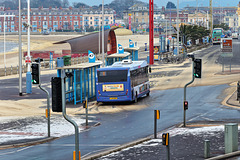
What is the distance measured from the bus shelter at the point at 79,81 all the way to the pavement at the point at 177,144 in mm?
9662

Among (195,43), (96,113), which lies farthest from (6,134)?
(195,43)

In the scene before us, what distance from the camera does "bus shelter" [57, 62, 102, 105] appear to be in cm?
3822

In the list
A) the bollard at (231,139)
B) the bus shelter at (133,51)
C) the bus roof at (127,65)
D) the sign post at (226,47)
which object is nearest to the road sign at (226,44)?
the sign post at (226,47)

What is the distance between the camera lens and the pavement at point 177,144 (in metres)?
19.9

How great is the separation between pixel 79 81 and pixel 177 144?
56.6 feet

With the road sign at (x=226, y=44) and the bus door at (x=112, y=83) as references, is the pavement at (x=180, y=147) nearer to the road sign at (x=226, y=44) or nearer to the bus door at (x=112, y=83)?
the bus door at (x=112, y=83)

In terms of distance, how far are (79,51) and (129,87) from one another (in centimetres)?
5407

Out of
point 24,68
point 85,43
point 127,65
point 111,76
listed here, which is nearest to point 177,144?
point 111,76

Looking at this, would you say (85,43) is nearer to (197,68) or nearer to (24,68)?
(24,68)

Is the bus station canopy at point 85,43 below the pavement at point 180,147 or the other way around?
the other way around

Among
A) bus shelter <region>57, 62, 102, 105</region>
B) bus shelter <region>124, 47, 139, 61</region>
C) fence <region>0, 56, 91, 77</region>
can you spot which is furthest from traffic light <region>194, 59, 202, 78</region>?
bus shelter <region>124, 47, 139, 61</region>

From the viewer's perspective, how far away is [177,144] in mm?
22344

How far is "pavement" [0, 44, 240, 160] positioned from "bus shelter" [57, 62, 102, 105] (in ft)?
31.7

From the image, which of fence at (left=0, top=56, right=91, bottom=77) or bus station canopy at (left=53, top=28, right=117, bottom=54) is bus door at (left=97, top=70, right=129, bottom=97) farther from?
bus station canopy at (left=53, top=28, right=117, bottom=54)
